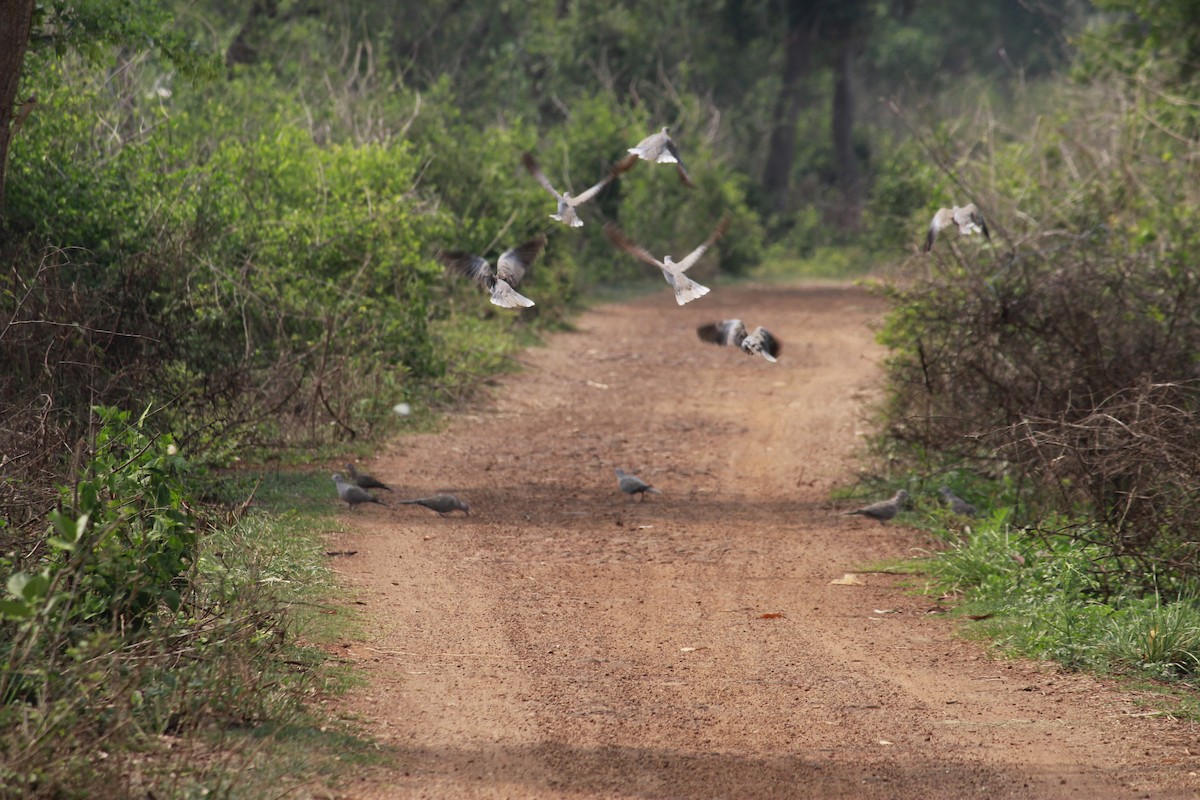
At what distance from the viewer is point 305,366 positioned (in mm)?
9844

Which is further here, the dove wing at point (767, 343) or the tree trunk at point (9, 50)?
the dove wing at point (767, 343)

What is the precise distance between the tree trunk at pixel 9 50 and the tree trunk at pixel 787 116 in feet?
90.6

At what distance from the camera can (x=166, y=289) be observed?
894 cm

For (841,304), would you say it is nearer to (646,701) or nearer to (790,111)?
(790,111)

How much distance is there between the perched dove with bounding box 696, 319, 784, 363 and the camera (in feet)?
26.1

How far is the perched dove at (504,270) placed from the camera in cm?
684

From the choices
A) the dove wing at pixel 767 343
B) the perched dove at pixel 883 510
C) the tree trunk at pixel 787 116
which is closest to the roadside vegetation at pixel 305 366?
the perched dove at pixel 883 510

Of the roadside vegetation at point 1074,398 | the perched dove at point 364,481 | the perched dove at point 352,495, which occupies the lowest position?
the perched dove at point 364,481

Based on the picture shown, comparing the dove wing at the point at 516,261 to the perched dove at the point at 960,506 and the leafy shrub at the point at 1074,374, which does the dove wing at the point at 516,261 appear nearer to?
the leafy shrub at the point at 1074,374

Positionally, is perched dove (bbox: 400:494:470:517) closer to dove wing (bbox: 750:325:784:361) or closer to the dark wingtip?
dove wing (bbox: 750:325:784:361)

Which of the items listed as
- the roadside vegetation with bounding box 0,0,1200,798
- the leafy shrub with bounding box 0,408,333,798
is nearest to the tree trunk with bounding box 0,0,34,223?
the roadside vegetation with bounding box 0,0,1200,798

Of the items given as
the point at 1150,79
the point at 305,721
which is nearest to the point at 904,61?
the point at 1150,79

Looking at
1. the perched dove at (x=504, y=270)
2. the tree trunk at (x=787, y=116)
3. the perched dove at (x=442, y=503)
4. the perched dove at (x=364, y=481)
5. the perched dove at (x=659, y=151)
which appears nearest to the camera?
the perched dove at (x=504, y=270)

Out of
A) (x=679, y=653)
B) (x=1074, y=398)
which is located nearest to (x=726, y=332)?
(x=1074, y=398)
